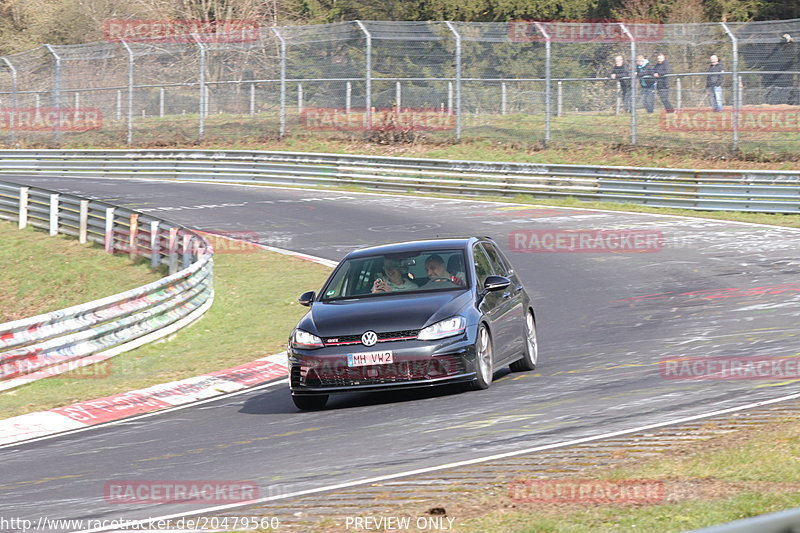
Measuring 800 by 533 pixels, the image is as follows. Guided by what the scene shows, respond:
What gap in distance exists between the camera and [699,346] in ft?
42.4

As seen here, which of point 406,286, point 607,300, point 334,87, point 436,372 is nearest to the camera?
point 436,372

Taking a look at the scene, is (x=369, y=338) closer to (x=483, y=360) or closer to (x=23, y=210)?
(x=483, y=360)

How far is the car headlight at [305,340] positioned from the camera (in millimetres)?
10734

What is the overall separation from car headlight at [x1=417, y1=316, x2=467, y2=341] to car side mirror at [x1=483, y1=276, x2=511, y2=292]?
83 cm

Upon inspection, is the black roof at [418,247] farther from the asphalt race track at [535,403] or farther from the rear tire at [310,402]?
the rear tire at [310,402]

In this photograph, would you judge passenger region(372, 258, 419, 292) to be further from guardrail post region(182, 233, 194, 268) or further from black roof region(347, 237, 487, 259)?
guardrail post region(182, 233, 194, 268)

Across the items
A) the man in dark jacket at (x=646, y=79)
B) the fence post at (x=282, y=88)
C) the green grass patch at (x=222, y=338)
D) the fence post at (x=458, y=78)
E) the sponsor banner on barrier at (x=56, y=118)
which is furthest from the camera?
the sponsor banner on barrier at (x=56, y=118)

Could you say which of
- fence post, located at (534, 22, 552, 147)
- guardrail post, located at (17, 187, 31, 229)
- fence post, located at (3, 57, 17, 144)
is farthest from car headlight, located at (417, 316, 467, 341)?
fence post, located at (3, 57, 17, 144)

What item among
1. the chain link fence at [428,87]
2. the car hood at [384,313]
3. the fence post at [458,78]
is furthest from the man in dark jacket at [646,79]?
the car hood at [384,313]

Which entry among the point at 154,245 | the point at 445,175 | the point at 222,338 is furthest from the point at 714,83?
the point at 222,338

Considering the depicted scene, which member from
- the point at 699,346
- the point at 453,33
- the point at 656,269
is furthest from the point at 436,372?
the point at 453,33

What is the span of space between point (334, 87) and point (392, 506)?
3234 cm

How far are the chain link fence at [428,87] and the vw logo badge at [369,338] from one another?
864 inches

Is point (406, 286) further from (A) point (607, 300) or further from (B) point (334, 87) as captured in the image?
(B) point (334, 87)
